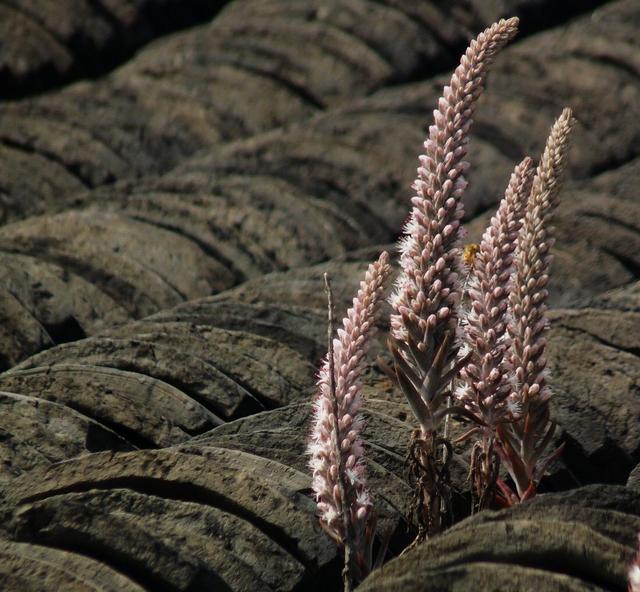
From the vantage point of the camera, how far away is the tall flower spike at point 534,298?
4.86 m

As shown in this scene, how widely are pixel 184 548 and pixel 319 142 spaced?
8.21 m

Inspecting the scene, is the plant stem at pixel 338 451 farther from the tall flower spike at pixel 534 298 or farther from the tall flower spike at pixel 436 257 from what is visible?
the tall flower spike at pixel 534 298

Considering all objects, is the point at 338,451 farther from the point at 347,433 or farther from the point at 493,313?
the point at 493,313

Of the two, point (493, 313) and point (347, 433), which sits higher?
point (493, 313)

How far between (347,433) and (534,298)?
1039 millimetres

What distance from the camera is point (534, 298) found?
4.88 m

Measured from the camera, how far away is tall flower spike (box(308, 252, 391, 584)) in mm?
4344

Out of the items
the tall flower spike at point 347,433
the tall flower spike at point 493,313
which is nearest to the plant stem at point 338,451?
the tall flower spike at point 347,433

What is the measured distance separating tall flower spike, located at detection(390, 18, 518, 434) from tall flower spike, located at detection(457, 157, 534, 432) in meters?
0.14

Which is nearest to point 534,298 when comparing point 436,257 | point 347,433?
point 436,257

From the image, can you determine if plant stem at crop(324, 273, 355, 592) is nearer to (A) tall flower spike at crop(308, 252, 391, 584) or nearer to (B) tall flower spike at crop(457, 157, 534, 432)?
(A) tall flower spike at crop(308, 252, 391, 584)

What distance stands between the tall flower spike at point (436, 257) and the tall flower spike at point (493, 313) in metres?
0.14

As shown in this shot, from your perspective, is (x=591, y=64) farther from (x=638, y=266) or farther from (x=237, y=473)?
(x=237, y=473)

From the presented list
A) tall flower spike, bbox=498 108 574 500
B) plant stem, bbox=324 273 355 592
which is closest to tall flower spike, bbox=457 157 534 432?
tall flower spike, bbox=498 108 574 500
